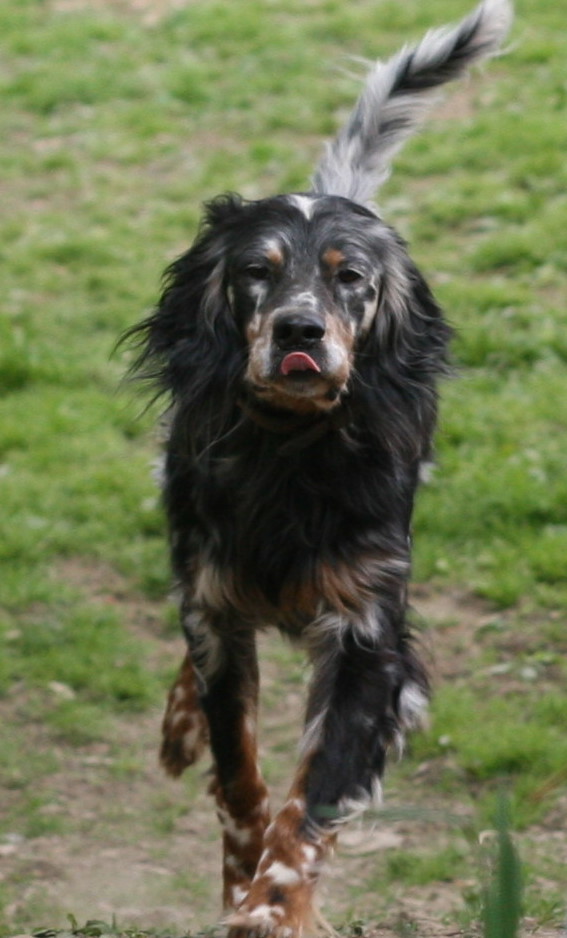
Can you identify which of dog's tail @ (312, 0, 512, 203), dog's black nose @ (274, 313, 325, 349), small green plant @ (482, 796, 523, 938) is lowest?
small green plant @ (482, 796, 523, 938)

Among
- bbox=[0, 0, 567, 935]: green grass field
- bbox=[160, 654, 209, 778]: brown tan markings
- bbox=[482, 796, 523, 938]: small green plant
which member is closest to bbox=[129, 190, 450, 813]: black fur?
bbox=[0, 0, 567, 935]: green grass field

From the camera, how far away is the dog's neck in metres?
4.41

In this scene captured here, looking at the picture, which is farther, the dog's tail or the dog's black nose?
the dog's tail

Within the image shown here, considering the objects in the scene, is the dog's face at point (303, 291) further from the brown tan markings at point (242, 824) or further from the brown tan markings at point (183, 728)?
the brown tan markings at point (183, 728)

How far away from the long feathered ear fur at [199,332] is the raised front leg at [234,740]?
0.63m

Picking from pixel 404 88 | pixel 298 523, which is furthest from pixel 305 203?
pixel 404 88

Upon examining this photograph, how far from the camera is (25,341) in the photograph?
27.8 ft

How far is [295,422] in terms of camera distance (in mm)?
4414

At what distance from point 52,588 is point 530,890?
266 centimetres

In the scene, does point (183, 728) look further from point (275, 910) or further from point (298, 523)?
point (275, 910)

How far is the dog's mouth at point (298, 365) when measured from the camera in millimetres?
4051

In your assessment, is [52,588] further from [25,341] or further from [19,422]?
[25,341]

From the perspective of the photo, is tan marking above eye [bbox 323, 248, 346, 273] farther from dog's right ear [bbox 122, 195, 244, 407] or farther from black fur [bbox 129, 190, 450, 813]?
dog's right ear [bbox 122, 195, 244, 407]

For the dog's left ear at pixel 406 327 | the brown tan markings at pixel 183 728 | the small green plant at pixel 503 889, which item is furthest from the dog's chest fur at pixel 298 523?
the small green plant at pixel 503 889
